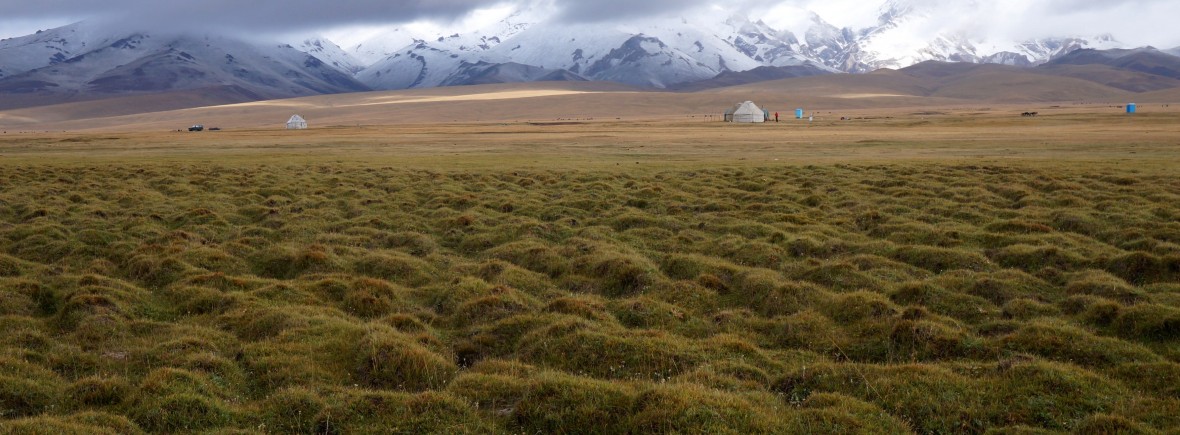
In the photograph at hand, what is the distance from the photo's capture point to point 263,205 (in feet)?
91.6

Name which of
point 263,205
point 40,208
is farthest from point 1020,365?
point 40,208

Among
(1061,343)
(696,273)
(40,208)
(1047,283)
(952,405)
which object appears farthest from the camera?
(40,208)

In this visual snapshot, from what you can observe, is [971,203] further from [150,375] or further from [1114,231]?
[150,375]

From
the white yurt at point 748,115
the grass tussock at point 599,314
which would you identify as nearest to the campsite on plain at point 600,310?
the grass tussock at point 599,314

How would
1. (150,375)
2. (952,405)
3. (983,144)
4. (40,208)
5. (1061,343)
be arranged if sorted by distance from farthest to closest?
(983,144) < (40,208) < (1061,343) < (150,375) < (952,405)

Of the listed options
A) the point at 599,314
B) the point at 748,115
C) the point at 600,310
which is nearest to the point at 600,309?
the point at 600,310

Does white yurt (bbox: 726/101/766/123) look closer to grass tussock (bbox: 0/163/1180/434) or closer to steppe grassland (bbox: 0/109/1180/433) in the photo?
steppe grassland (bbox: 0/109/1180/433)

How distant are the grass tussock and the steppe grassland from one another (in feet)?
0.19

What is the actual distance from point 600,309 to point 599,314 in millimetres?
494

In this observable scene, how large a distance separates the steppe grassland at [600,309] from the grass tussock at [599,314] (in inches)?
2.3

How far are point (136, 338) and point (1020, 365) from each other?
13348 millimetres

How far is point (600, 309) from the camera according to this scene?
47.7ft

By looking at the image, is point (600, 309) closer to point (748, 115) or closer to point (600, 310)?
point (600, 310)

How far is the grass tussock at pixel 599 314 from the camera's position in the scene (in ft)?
31.4
